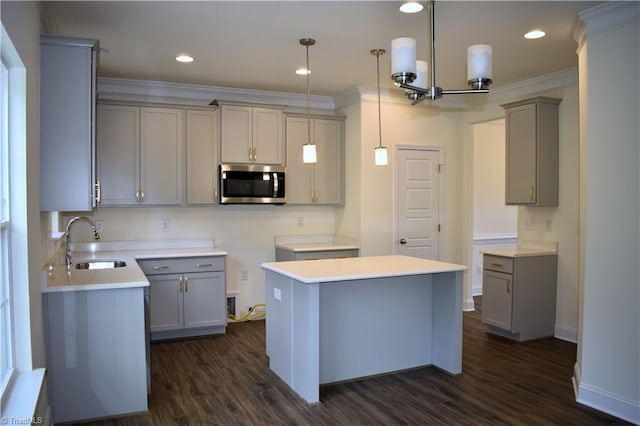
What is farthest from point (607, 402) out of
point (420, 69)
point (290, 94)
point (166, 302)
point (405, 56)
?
point (290, 94)

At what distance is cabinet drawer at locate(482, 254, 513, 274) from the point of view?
4.68 metres

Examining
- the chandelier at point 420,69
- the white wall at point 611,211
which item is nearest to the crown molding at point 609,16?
the white wall at point 611,211

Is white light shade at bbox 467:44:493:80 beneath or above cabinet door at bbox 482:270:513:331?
above

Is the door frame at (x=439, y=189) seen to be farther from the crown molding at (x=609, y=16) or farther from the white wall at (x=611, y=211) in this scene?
the crown molding at (x=609, y=16)

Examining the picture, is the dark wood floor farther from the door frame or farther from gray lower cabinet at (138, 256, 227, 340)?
the door frame

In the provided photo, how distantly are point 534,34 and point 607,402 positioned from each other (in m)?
2.56

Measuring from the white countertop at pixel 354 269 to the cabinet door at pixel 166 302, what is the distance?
4.72 ft

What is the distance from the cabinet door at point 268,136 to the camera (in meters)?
5.23

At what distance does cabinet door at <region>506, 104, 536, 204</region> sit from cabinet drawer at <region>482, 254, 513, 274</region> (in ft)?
1.96

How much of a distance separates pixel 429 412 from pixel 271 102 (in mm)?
3732

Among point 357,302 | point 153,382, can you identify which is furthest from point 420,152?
point 153,382

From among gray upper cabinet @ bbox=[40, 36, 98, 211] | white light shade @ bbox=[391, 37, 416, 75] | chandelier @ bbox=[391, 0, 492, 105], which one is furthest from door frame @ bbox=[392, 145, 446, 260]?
gray upper cabinet @ bbox=[40, 36, 98, 211]

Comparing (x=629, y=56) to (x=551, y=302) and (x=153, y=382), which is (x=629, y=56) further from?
(x=153, y=382)

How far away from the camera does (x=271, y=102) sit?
220 inches
